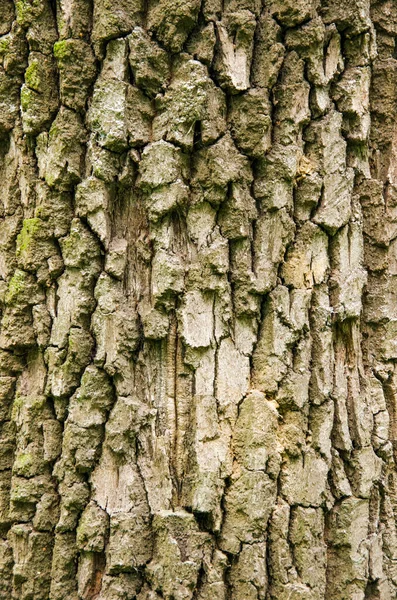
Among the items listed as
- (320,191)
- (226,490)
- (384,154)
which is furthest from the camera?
(384,154)

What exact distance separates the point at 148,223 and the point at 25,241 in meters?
0.37

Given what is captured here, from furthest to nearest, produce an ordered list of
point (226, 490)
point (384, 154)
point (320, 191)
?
1. point (384, 154)
2. point (320, 191)
3. point (226, 490)

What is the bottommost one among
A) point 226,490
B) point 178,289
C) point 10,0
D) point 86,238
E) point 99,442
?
point 226,490

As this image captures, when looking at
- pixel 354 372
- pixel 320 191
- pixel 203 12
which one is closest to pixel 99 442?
pixel 354 372

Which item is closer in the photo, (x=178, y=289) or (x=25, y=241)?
(x=178, y=289)

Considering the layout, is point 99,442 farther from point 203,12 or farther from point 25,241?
point 203,12

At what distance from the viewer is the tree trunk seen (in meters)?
1.44

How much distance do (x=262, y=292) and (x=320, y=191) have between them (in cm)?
35

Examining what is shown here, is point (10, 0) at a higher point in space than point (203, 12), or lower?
higher

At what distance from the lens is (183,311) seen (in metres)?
1.46

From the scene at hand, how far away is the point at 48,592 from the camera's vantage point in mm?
1506

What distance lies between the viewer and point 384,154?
5.97 ft

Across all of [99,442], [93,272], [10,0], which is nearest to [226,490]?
[99,442]

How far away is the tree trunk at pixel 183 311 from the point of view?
1.44 meters
